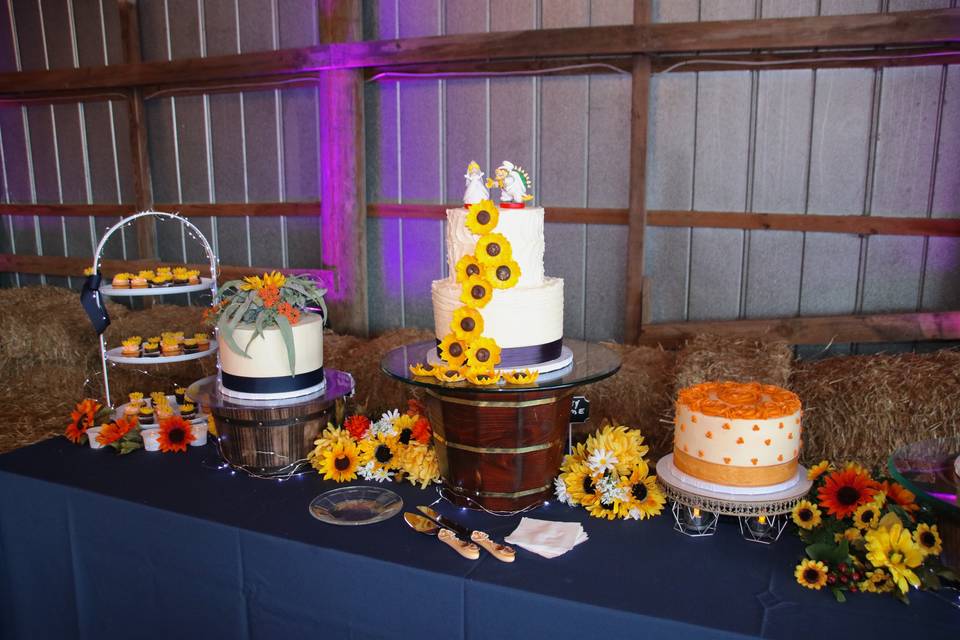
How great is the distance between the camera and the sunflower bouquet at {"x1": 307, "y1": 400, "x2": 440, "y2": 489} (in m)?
2.29

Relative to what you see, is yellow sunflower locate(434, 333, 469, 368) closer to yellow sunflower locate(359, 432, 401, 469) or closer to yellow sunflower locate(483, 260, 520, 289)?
yellow sunflower locate(483, 260, 520, 289)

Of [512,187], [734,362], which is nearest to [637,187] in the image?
[734,362]

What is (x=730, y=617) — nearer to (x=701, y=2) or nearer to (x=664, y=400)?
(x=664, y=400)

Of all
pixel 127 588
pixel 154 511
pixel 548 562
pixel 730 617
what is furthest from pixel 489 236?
pixel 127 588

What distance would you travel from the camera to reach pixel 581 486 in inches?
82.2

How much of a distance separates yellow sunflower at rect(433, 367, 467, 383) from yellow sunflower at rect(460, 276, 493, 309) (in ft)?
0.61

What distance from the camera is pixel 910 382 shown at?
322 centimetres

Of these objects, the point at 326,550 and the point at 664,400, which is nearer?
the point at 326,550

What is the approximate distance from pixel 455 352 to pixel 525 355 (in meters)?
0.21

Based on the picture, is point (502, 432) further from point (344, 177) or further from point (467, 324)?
point (344, 177)

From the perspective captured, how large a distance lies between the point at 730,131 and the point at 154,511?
3730mm

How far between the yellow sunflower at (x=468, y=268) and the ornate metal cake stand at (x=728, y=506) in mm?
752

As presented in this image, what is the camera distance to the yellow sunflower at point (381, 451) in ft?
Result: 7.64

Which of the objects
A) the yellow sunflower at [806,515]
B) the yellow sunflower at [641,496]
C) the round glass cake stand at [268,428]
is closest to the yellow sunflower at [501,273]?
the yellow sunflower at [641,496]
